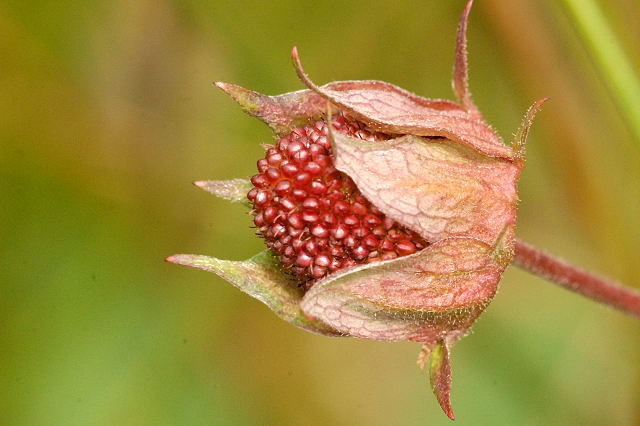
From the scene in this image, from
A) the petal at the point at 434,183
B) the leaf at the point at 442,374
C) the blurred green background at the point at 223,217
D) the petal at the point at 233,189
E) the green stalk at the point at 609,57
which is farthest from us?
the blurred green background at the point at 223,217

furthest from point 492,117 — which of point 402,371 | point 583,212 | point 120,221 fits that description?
point 120,221

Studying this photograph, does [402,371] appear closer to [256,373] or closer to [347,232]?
[256,373]

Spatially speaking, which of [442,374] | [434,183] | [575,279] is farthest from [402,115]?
[575,279]

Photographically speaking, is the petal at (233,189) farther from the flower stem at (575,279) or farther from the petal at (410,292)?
the flower stem at (575,279)

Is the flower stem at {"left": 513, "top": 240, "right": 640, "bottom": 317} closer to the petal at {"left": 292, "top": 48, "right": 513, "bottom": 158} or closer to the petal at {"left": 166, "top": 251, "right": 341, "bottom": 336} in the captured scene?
the petal at {"left": 292, "top": 48, "right": 513, "bottom": 158}

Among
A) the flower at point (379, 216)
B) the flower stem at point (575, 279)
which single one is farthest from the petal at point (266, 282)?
the flower stem at point (575, 279)

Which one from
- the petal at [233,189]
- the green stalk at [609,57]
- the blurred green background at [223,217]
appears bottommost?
the blurred green background at [223,217]

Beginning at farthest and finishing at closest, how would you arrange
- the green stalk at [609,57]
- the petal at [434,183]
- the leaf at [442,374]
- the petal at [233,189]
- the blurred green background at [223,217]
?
the blurred green background at [223,217], the green stalk at [609,57], the petal at [233,189], the leaf at [442,374], the petal at [434,183]

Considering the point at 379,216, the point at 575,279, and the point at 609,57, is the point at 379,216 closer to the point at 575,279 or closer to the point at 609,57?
the point at 575,279

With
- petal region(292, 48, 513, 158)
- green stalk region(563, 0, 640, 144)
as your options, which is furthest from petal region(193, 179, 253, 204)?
green stalk region(563, 0, 640, 144)
